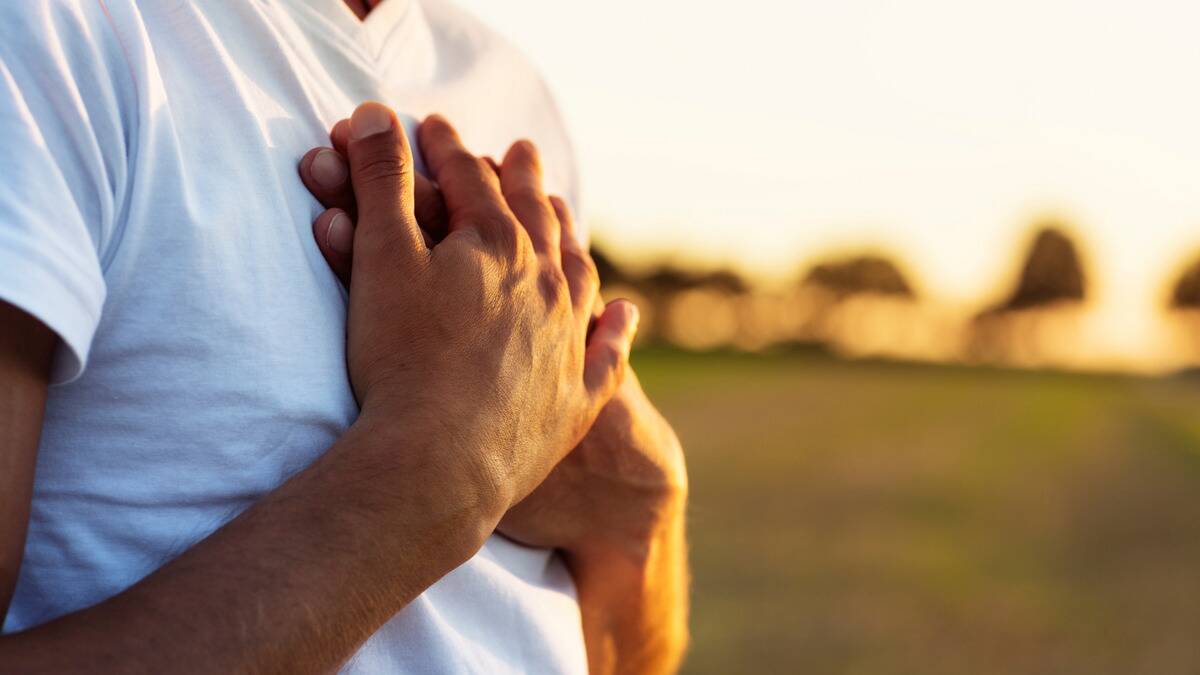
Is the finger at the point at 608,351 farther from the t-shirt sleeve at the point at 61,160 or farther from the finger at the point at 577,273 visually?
the t-shirt sleeve at the point at 61,160

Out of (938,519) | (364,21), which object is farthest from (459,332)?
(938,519)

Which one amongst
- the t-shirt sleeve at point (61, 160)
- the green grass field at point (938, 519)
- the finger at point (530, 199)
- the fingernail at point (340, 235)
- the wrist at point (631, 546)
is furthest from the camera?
the green grass field at point (938, 519)

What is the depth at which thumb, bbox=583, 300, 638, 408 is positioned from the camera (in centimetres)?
150

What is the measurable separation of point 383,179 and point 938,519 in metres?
18.8

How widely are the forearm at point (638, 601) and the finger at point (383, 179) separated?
1.98 ft

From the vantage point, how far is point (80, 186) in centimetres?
98

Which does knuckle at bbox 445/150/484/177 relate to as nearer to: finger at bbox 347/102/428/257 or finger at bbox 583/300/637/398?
finger at bbox 347/102/428/257

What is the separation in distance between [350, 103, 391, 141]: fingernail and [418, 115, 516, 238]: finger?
14 centimetres

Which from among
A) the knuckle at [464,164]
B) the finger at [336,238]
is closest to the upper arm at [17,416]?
the finger at [336,238]

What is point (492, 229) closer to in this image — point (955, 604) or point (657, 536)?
point (657, 536)

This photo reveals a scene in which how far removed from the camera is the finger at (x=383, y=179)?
1.24 metres

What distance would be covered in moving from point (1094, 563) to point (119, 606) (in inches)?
691

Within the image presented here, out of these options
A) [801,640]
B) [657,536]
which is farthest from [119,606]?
[801,640]

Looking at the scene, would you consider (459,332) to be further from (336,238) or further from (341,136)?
(341,136)
